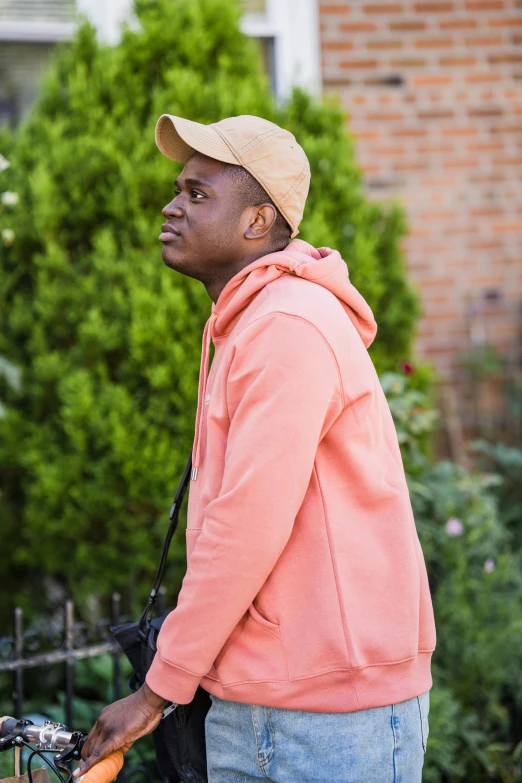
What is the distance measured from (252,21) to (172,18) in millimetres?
1539

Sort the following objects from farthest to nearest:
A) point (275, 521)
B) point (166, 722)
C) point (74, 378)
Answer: point (74, 378) → point (166, 722) → point (275, 521)

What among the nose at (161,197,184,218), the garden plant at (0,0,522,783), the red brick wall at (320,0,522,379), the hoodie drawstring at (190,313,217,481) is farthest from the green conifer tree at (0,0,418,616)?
the nose at (161,197,184,218)

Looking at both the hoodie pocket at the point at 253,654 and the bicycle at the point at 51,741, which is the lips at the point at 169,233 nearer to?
the hoodie pocket at the point at 253,654

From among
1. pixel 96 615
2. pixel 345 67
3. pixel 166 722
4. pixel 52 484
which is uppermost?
pixel 345 67

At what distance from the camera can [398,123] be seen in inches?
220

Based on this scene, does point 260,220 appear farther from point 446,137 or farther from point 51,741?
point 446,137

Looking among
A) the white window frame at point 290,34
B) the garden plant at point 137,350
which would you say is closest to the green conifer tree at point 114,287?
the garden plant at point 137,350

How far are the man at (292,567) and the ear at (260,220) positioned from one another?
0.09 metres

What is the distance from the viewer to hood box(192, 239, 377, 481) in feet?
5.74

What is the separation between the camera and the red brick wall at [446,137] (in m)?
5.55

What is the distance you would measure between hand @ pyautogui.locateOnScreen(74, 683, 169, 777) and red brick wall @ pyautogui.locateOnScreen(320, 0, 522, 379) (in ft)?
14.1

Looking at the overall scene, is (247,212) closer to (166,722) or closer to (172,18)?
(166,722)

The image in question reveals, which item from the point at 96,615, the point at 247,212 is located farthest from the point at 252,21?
the point at 247,212

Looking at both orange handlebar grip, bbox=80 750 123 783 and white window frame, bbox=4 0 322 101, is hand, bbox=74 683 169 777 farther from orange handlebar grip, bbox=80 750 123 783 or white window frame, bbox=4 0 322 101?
white window frame, bbox=4 0 322 101
